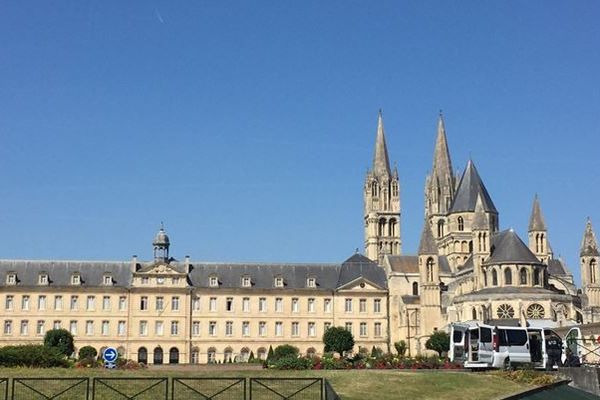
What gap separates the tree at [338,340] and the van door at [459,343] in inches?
1592

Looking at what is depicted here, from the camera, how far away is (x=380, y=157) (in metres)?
122

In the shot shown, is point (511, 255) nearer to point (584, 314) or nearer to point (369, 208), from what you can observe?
point (584, 314)

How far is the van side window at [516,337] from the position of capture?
40.9 meters

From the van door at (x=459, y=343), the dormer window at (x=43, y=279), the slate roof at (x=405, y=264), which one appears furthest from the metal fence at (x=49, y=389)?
the slate roof at (x=405, y=264)

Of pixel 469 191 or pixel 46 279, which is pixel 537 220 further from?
pixel 46 279

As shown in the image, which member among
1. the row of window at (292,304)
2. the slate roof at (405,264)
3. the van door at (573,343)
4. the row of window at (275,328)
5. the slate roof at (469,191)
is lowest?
the van door at (573,343)

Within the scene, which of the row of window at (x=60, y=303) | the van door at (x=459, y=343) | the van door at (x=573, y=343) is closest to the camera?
the van door at (x=459, y=343)

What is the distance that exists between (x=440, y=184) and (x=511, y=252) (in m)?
32.8

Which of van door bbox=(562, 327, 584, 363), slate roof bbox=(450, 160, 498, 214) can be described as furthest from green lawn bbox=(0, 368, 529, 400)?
slate roof bbox=(450, 160, 498, 214)

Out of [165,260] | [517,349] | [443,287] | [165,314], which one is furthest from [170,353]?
[517,349]

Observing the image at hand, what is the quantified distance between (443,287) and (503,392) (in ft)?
211

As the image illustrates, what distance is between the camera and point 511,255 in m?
83.2

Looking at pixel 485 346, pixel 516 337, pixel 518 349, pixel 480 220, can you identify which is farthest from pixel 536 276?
pixel 485 346

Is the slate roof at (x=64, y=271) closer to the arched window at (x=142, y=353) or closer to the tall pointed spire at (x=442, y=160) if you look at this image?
the arched window at (x=142, y=353)
